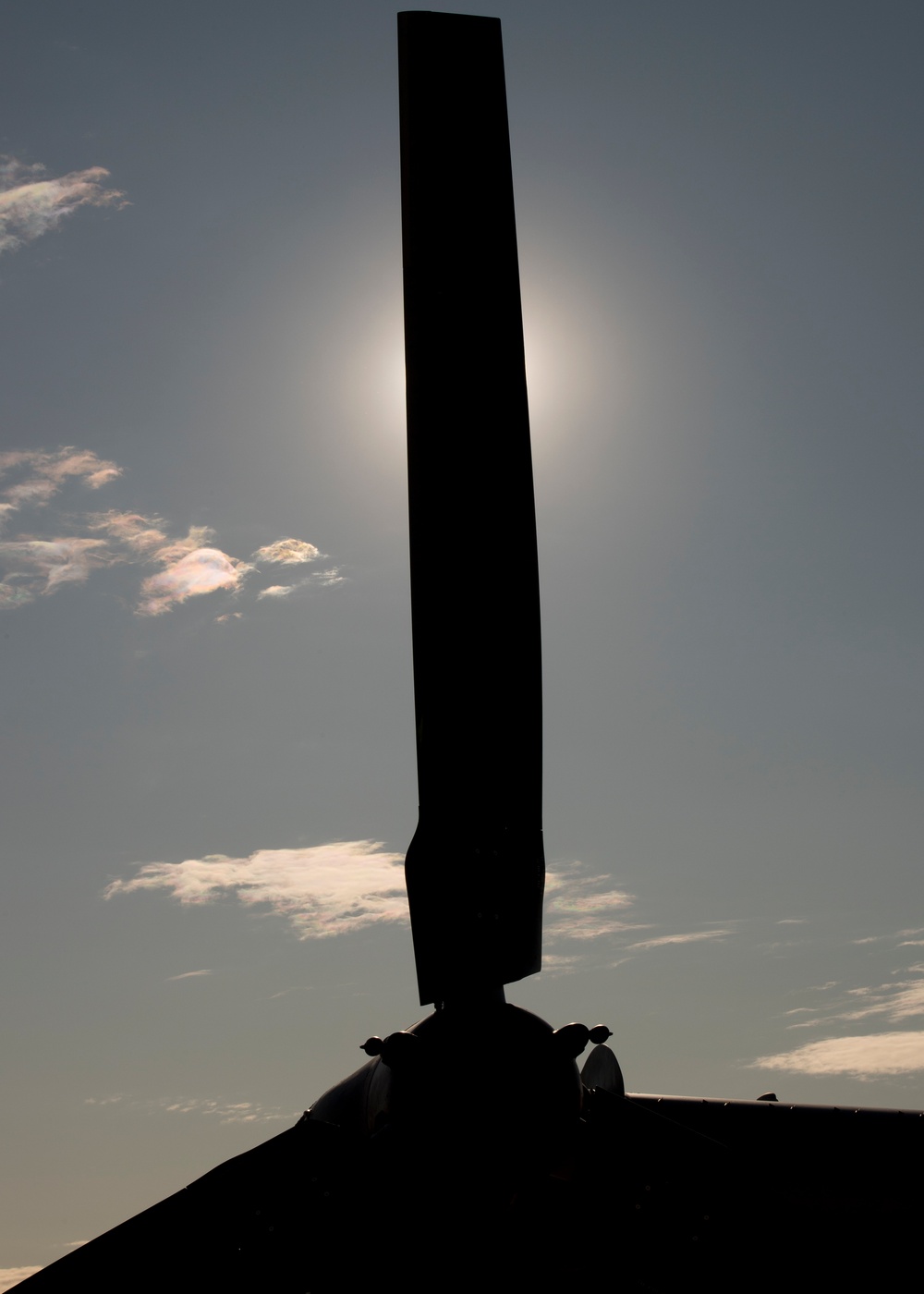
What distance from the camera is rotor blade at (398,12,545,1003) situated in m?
7.04

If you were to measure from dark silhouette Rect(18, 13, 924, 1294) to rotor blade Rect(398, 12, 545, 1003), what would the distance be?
14 millimetres

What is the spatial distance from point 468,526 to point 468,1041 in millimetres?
3336

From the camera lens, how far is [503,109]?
24.2 feet

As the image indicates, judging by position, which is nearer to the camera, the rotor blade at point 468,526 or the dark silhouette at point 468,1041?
the dark silhouette at point 468,1041

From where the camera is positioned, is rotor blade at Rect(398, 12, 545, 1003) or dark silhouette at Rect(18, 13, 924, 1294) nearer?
dark silhouette at Rect(18, 13, 924, 1294)

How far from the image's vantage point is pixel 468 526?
7070mm

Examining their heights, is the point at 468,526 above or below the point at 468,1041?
above

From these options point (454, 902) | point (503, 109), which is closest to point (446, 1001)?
point (454, 902)

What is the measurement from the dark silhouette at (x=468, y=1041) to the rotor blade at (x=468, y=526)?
0.01m

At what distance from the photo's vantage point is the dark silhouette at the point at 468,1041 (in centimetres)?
673

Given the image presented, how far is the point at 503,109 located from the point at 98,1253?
26.3 ft

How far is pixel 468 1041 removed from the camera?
22.9ft

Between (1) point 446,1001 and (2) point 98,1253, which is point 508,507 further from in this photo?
(2) point 98,1253

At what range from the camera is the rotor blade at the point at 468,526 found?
704cm
